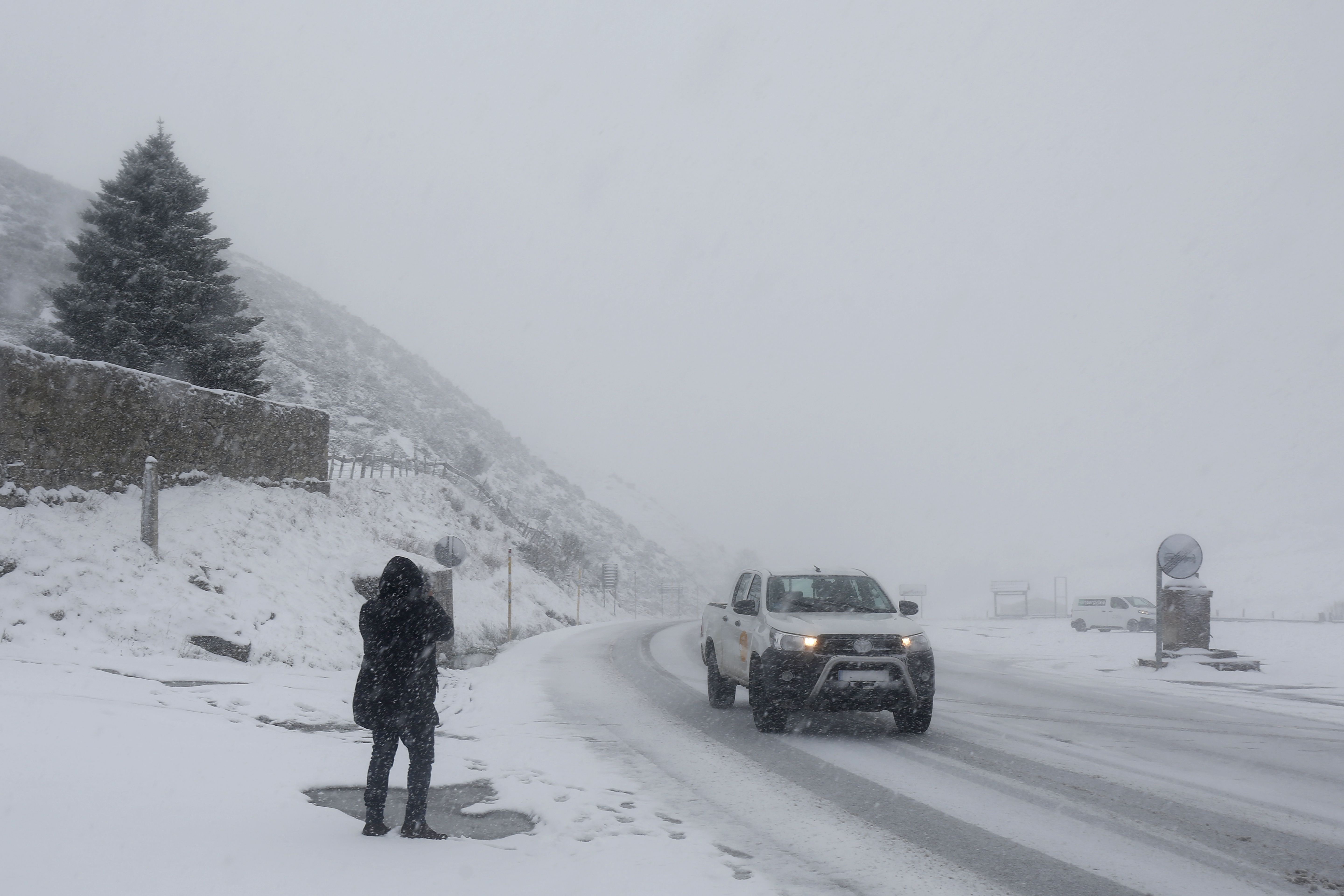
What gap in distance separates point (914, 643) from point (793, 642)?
1.23 metres

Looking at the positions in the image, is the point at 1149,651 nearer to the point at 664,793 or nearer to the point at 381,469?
the point at 664,793

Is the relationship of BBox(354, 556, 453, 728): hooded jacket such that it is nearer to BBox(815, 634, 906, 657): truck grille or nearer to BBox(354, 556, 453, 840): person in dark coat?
BBox(354, 556, 453, 840): person in dark coat

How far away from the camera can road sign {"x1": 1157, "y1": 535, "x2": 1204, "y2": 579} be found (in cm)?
1770

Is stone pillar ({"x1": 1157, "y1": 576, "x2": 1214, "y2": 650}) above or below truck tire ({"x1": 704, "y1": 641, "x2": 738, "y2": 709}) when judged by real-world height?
above

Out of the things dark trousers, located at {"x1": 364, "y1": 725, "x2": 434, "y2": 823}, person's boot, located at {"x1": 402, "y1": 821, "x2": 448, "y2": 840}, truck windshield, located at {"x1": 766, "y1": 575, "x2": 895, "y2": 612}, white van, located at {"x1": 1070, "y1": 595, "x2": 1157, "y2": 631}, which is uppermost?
truck windshield, located at {"x1": 766, "y1": 575, "x2": 895, "y2": 612}

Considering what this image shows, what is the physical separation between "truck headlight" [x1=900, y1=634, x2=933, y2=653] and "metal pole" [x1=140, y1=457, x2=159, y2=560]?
36.3 ft

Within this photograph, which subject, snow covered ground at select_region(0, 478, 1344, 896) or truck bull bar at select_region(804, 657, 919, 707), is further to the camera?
truck bull bar at select_region(804, 657, 919, 707)

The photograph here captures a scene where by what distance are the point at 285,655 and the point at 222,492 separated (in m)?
5.21

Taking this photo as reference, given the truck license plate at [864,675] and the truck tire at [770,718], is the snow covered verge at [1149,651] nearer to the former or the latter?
the truck license plate at [864,675]

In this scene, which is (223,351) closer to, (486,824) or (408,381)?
(486,824)

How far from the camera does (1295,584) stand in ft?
316

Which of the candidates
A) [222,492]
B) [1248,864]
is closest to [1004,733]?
[1248,864]

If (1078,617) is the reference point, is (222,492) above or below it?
above

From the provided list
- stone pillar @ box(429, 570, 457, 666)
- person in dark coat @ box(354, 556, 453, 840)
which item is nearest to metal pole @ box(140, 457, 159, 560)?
stone pillar @ box(429, 570, 457, 666)
